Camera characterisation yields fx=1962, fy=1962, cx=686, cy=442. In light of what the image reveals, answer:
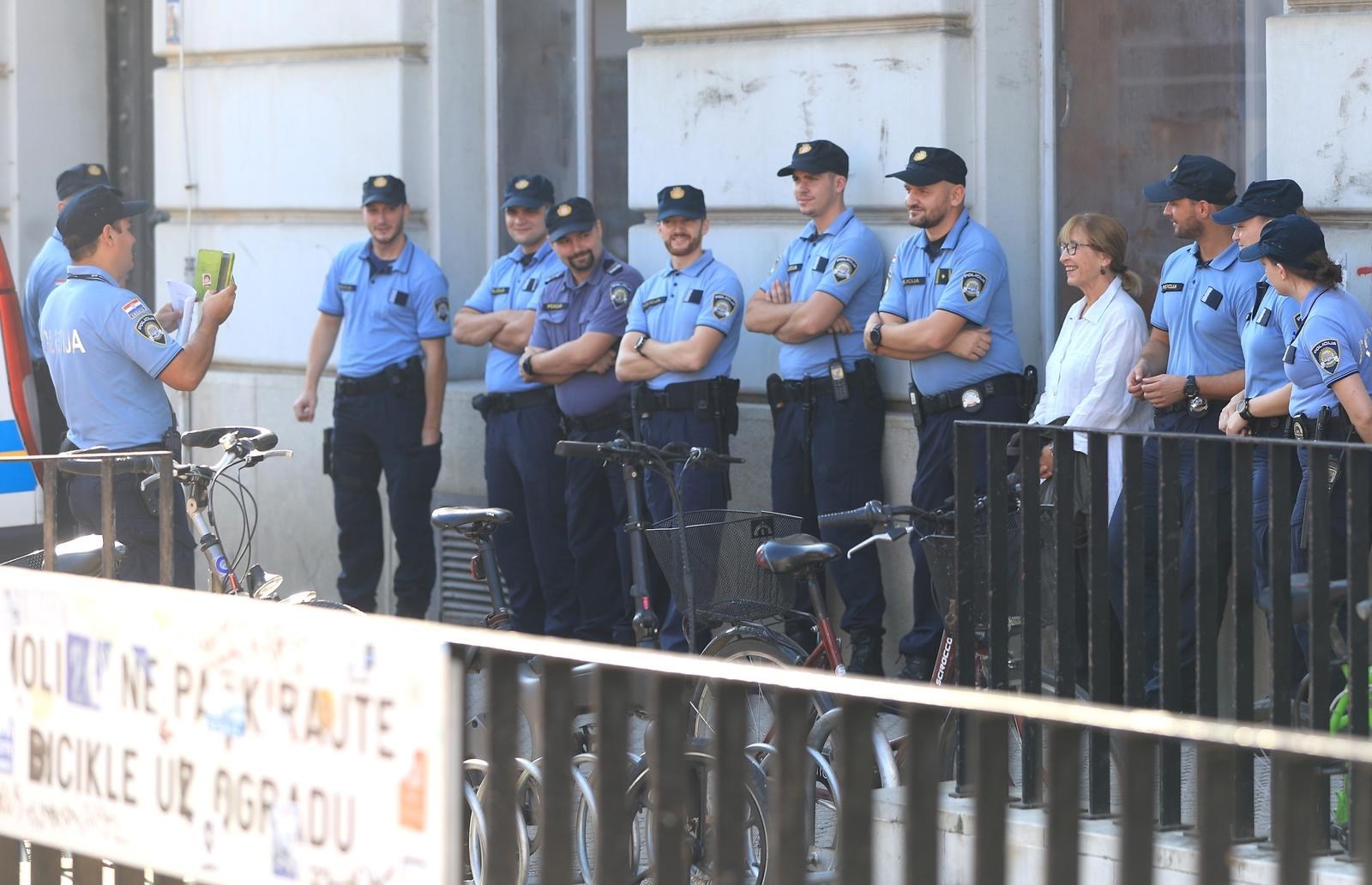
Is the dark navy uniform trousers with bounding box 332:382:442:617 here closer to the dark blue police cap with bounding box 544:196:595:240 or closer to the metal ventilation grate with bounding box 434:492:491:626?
the metal ventilation grate with bounding box 434:492:491:626

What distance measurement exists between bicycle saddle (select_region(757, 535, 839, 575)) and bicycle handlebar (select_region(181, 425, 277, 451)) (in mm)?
1830

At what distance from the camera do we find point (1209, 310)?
6613 millimetres

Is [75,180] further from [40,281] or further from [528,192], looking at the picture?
[528,192]

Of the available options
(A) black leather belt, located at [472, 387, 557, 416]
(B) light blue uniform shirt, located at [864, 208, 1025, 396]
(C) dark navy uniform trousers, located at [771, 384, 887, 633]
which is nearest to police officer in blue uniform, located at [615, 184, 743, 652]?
(C) dark navy uniform trousers, located at [771, 384, 887, 633]

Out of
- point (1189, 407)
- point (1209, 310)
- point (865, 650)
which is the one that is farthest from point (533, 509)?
point (1209, 310)

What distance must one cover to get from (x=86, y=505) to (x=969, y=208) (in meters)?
3.62

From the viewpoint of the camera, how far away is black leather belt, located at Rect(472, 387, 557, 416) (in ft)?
27.9

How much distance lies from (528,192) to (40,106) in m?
4.25

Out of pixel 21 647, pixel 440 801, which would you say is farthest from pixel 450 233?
pixel 440 801

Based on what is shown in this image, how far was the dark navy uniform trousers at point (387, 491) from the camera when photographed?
8922 millimetres

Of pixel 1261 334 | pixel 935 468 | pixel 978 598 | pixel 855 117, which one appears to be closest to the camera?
pixel 978 598

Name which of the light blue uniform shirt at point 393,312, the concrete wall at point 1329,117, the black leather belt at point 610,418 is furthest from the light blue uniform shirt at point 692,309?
the concrete wall at point 1329,117

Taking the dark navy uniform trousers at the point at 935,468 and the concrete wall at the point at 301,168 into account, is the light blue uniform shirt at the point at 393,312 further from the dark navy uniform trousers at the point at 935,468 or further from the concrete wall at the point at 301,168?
the dark navy uniform trousers at the point at 935,468

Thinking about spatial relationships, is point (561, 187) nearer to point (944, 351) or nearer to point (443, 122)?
point (443, 122)
